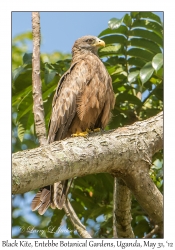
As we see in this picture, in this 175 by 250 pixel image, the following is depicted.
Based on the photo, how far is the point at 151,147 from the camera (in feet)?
16.2

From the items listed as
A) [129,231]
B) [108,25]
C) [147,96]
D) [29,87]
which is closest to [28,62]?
[29,87]

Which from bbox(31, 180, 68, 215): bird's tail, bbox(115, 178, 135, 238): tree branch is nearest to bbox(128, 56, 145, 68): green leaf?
bbox(115, 178, 135, 238): tree branch

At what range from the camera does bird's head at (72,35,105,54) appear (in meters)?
6.66

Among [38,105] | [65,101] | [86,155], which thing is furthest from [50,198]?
[65,101]

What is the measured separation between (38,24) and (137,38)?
1.27m

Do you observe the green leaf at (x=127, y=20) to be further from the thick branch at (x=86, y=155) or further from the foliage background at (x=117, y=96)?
the thick branch at (x=86, y=155)

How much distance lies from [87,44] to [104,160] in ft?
9.26

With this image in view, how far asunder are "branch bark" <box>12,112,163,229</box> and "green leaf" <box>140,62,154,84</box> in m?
0.50

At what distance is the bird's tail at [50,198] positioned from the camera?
489 centimetres

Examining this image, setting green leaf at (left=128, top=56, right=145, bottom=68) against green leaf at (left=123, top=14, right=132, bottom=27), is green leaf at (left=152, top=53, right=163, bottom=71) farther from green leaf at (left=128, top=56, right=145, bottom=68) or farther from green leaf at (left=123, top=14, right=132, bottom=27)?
green leaf at (left=123, top=14, right=132, bottom=27)

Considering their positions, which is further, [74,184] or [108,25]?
[74,184]

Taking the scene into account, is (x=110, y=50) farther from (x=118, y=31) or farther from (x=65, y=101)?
(x=65, y=101)

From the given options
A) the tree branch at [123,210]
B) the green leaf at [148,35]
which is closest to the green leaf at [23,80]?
the green leaf at [148,35]
